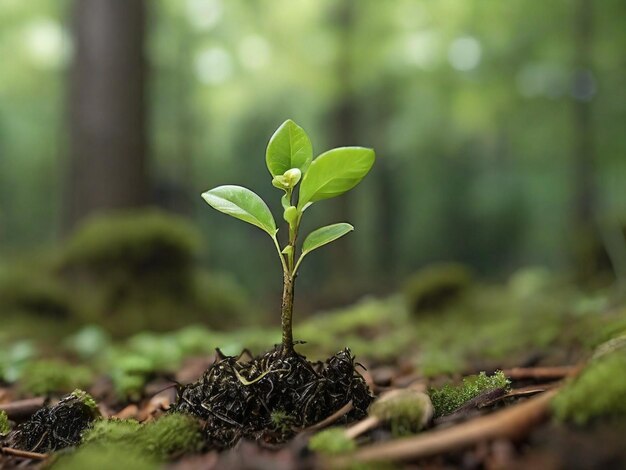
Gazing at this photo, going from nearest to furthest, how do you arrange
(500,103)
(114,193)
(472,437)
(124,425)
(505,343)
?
(472,437) < (124,425) < (505,343) < (114,193) < (500,103)

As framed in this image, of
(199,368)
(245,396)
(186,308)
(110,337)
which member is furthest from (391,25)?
(245,396)

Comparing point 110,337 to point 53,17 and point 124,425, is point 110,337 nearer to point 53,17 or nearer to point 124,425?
point 124,425

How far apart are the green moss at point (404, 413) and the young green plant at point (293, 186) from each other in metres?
0.31

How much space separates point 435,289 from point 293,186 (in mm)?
3183

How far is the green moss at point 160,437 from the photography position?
3.92ft

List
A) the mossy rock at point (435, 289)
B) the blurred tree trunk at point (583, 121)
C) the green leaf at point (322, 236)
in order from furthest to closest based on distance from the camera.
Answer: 1. the blurred tree trunk at point (583, 121)
2. the mossy rock at point (435, 289)
3. the green leaf at point (322, 236)

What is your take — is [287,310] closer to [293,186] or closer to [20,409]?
[293,186]

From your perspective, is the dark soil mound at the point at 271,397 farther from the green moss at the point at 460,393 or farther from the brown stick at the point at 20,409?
the brown stick at the point at 20,409

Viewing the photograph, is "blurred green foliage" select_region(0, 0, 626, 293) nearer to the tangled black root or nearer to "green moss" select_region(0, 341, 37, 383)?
"green moss" select_region(0, 341, 37, 383)

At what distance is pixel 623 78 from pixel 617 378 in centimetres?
793

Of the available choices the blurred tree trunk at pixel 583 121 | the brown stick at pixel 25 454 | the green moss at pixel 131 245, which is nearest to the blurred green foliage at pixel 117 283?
the green moss at pixel 131 245

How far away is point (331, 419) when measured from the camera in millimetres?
1286

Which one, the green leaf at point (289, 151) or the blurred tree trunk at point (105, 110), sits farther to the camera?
the blurred tree trunk at point (105, 110)

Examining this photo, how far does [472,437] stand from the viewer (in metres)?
0.98
